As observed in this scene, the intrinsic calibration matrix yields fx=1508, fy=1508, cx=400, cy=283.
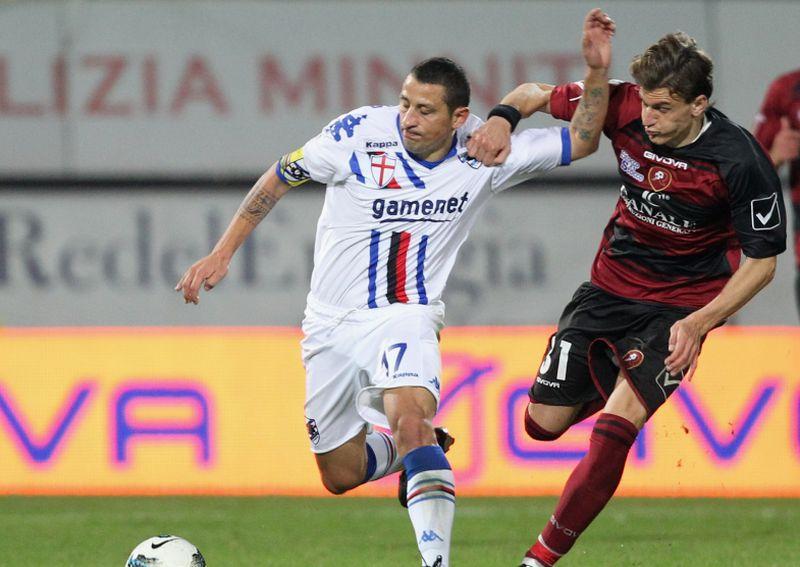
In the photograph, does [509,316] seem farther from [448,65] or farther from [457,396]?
[448,65]

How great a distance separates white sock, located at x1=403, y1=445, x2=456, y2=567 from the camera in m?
4.62

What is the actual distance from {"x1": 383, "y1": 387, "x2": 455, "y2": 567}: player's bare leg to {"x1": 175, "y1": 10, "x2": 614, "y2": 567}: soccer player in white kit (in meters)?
0.01

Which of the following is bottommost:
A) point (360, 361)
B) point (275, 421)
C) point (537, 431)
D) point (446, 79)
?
point (275, 421)

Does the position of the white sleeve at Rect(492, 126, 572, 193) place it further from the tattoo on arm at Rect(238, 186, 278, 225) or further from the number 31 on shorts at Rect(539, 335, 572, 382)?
the tattoo on arm at Rect(238, 186, 278, 225)

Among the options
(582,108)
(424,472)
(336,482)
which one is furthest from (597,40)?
(336,482)

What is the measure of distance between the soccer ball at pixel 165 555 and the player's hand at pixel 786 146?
404 cm

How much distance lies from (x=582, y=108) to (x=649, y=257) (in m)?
0.57

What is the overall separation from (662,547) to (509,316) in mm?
5856

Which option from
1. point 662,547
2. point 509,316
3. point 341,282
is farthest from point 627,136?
point 509,316

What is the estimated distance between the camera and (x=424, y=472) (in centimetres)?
474

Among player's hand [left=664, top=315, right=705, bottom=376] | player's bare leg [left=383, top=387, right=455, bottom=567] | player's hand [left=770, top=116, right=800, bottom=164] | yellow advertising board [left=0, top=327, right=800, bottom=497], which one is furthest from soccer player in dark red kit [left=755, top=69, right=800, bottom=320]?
player's bare leg [left=383, top=387, right=455, bottom=567]

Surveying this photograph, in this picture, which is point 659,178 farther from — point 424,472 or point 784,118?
point 784,118

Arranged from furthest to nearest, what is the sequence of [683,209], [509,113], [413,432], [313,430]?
[313,430] < [509,113] < [683,209] < [413,432]

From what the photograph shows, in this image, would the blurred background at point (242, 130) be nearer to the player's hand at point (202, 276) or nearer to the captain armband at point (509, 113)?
the player's hand at point (202, 276)
